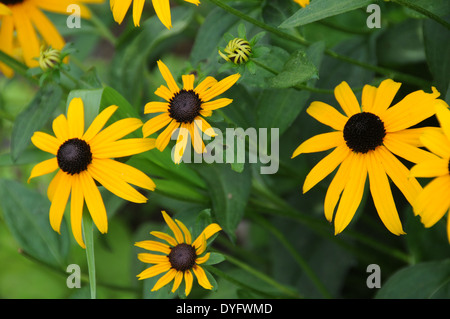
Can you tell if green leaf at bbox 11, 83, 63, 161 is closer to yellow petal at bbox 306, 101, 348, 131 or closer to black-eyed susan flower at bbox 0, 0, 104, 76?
black-eyed susan flower at bbox 0, 0, 104, 76

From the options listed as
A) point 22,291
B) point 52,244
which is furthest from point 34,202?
point 22,291

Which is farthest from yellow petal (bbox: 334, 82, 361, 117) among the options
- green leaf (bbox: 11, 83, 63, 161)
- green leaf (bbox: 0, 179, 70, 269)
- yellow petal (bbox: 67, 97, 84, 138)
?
green leaf (bbox: 0, 179, 70, 269)

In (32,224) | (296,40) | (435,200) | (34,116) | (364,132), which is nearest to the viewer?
(435,200)

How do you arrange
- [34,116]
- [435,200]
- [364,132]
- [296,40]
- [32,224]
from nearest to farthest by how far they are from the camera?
[435,200], [364,132], [296,40], [34,116], [32,224]

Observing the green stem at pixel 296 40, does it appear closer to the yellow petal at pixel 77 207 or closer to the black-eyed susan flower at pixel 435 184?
the black-eyed susan flower at pixel 435 184

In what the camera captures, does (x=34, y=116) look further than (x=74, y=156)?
Yes

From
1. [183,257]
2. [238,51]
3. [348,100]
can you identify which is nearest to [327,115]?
[348,100]

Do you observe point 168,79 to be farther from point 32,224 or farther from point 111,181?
point 32,224

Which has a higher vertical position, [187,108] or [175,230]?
[187,108]
